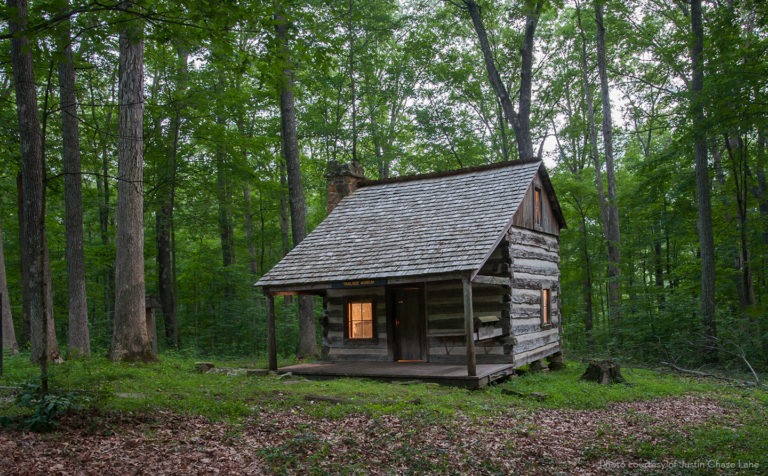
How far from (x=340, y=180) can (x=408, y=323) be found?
610 centimetres

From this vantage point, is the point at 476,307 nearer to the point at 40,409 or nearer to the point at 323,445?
the point at 323,445

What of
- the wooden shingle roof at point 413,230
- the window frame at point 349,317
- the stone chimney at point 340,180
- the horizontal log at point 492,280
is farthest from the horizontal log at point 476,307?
the stone chimney at point 340,180

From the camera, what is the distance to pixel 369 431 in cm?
781

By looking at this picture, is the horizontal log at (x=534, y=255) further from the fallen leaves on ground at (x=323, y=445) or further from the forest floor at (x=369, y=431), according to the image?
the fallen leaves on ground at (x=323, y=445)

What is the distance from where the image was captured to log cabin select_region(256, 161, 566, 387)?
1324 cm

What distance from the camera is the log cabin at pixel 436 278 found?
1324 centimetres

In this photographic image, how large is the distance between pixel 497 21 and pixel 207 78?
1643 cm

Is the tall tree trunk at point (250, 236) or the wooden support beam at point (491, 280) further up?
the tall tree trunk at point (250, 236)

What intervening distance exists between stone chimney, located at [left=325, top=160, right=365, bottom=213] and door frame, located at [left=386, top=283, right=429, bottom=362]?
4.95 m

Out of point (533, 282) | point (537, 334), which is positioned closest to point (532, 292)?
point (533, 282)

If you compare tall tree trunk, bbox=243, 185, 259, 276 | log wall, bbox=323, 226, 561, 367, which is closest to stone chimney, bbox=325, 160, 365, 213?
log wall, bbox=323, 226, 561, 367

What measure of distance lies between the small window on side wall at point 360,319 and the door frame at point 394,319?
571 millimetres

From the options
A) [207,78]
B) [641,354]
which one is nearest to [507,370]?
[641,354]

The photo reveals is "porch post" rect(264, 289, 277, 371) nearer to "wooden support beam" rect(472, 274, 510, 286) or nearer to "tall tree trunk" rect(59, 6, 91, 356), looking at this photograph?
"tall tree trunk" rect(59, 6, 91, 356)
